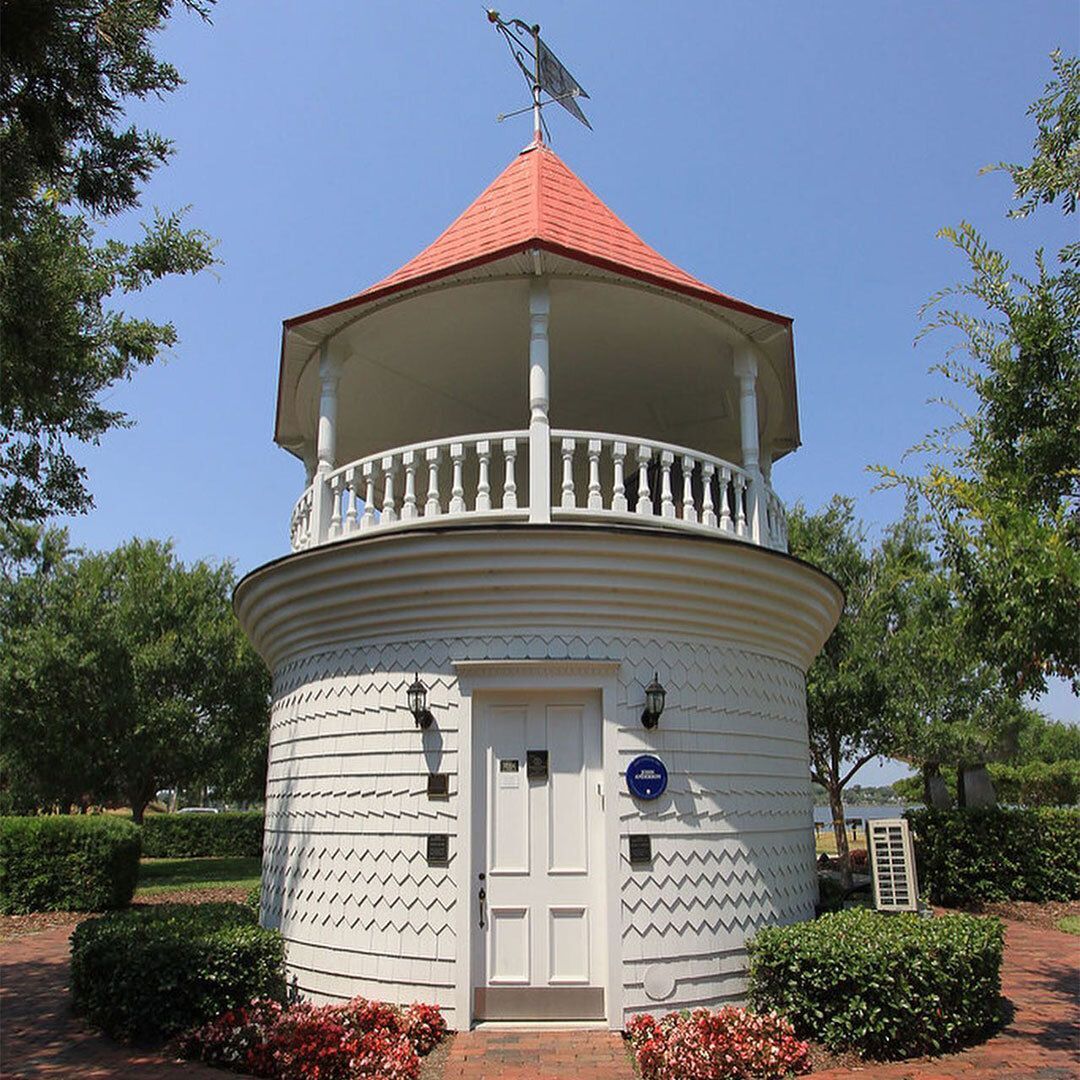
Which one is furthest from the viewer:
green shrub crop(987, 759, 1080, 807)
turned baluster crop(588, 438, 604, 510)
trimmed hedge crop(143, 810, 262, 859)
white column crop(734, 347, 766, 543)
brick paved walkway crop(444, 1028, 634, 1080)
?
green shrub crop(987, 759, 1080, 807)

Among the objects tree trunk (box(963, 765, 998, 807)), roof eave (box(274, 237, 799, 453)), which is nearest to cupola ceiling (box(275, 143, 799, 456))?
roof eave (box(274, 237, 799, 453))

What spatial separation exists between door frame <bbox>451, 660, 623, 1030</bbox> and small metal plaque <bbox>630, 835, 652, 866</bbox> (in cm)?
15

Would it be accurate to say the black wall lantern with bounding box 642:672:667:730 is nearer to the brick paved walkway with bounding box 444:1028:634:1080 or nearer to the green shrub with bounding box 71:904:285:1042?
the brick paved walkway with bounding box 444:1028:634:1080

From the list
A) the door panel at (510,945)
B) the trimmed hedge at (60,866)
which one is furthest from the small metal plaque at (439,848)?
the trimmed hedge at (60,866)

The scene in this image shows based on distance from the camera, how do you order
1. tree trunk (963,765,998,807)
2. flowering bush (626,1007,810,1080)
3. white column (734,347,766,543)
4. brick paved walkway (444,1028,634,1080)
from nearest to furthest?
flowering bush (626,1007,810,1080) < brick paved walkway (444,1028,634,1080) < white column (734,347,766,543) < tree trunk (963,765,998,807)

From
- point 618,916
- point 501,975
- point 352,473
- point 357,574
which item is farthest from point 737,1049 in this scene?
point 352,473

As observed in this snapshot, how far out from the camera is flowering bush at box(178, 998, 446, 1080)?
6.41 metres

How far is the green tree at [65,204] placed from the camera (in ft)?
22.9

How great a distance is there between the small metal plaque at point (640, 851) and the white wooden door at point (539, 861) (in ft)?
0.90

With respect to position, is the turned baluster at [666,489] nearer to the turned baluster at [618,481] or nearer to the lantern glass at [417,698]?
the turned baluster at [618,481]

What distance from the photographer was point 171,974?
740cm

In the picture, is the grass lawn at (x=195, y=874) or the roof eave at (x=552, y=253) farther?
the grass lawn at (x=195, y=874)

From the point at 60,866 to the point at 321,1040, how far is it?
11.8 meters

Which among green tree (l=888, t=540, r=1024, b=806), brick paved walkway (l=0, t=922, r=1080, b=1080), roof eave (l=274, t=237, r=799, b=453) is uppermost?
roof eave (l=274, t=237, r=799, b=453)
